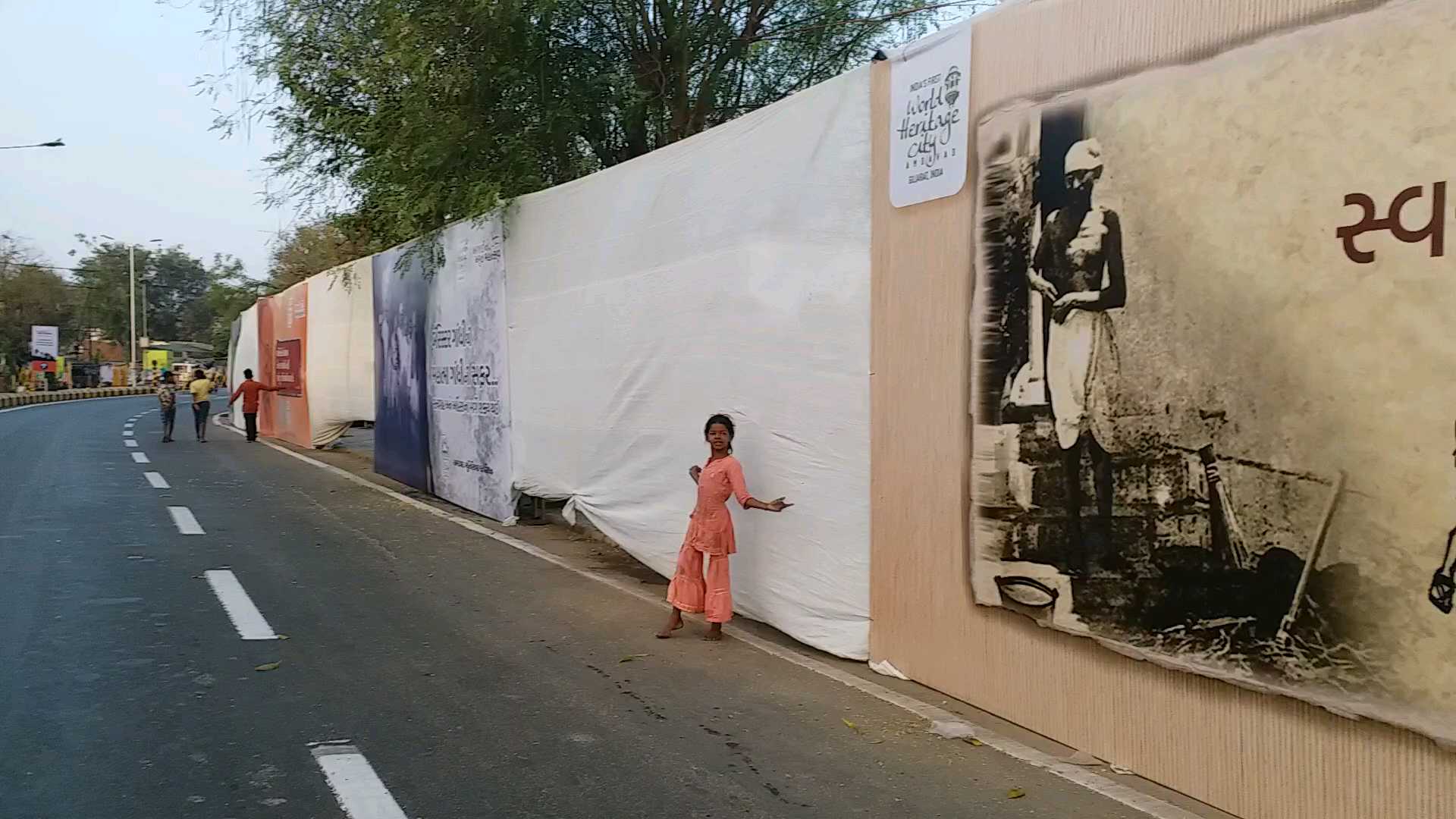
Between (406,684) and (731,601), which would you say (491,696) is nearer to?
(406,684)

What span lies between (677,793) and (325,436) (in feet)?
65.3

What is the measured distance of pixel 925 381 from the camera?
6129mm

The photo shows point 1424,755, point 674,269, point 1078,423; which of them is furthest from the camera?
point 674,269

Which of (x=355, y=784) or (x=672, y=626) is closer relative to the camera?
(x=355, y=784)

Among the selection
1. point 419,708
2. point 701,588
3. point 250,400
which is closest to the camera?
point 419,708

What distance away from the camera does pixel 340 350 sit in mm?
21266

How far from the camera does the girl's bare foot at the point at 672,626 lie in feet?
24.6

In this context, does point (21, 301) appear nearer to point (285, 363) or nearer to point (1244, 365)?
point (285, 363)

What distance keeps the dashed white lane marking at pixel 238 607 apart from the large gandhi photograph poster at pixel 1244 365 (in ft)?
15.1

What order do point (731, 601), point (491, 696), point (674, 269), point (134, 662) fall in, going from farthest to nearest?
point (674, 269) < point (731, 601) < point (134, 662) < point (491, 696)

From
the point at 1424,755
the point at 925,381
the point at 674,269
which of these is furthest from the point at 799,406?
the point at 1424,755

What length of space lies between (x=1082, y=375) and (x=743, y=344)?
10.2 feet

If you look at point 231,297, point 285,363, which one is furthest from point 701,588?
point 231,297

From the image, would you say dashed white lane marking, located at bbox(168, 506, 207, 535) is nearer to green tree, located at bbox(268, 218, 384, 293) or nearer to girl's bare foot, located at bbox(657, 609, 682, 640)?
girl's bare foot, located at bbox(657, 609, 682, 640)
